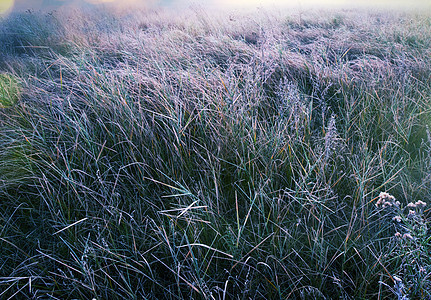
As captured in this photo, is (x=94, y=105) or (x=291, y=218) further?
(x=94, y=105)

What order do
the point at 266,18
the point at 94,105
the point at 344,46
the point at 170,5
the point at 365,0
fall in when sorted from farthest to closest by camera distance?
1. the point at 365,0
2. the point at 170,5
3. the point at 266,18
4. the point at 344,46
5. the point at 94,105

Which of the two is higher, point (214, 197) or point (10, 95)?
point (10, 95)

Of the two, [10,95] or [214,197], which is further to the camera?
[10,95]

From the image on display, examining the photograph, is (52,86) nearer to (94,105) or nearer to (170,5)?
(94,105)

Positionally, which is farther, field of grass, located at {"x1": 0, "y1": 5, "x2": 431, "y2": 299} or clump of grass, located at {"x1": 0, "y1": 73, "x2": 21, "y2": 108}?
clump of grass, located at {"x1": 0, "y1": 73, "x2": 21, "y2": 108}

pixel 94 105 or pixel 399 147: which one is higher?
pixel 94 105

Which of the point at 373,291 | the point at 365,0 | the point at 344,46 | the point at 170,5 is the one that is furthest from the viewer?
the point at 365,0

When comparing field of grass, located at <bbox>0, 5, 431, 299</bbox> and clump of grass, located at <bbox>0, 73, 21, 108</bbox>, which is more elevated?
clump of grass, located at <bbox>0, 73, 21, 108</bbox>

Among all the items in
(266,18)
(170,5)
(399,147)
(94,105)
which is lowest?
(399,147)

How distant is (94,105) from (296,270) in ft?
4.63

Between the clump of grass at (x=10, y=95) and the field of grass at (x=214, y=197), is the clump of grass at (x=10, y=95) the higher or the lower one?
the higher one

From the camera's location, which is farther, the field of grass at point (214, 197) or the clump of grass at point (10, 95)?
the clump of grass at point (10, 95)

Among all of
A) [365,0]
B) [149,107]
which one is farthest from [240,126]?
[365,0]

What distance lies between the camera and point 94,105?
1591 mm
